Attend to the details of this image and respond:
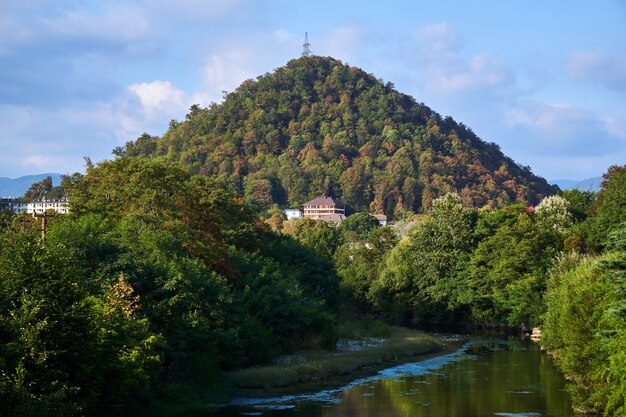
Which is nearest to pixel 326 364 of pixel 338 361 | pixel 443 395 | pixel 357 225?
pixel 338 361

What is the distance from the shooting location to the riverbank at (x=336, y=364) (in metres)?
45.4

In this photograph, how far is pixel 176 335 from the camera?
40.9 metres

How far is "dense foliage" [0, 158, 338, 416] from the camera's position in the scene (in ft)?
90.9

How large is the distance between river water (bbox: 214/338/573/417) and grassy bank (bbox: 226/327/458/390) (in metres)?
2.12

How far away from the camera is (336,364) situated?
53.2 metres

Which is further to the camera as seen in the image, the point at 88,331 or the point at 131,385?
the point at 131,385

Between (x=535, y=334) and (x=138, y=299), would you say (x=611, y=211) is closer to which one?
(x=535, y=334)

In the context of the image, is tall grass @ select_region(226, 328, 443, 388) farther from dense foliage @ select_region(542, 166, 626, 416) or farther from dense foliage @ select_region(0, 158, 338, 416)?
dense foliage @ select_region(542, 166, 626, 416)

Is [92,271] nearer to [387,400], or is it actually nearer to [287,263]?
[387,400]

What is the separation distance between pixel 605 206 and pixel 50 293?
69710 millimetres

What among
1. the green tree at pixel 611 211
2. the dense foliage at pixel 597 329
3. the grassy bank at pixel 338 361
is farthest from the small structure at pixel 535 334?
the dense foliage at pixel 597 329

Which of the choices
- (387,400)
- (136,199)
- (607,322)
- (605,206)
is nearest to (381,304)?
(605,206)

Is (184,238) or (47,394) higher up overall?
(184,238)

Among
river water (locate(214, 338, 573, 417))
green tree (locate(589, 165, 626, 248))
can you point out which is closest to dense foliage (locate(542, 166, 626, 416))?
river water (locate(214, 338, 573, 417))
